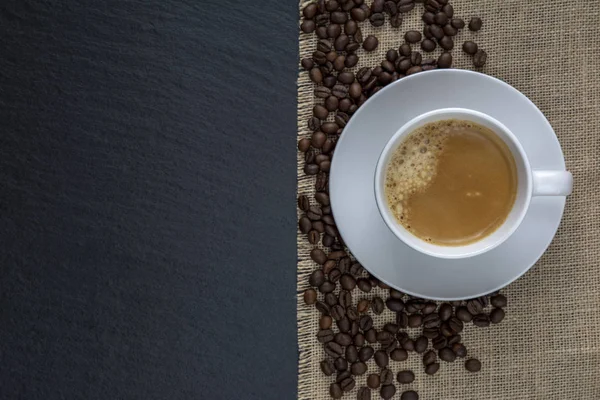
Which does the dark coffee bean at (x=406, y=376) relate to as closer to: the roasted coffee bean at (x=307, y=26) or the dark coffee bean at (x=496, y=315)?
the dark coffee bean at (x=496, y=315)

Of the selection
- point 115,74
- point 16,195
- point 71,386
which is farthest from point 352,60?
point 71,386

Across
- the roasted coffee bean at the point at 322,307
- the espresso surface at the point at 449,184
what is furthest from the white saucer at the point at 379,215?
the roasted coffee bean at the point at 322,307

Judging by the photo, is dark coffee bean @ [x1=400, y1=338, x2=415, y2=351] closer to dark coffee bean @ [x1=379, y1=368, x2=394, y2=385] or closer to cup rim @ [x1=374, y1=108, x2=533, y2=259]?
dark coffee bean @ [x1=379, y1=368, x2=394, y2=385]

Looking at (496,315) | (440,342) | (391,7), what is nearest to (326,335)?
(440,342)

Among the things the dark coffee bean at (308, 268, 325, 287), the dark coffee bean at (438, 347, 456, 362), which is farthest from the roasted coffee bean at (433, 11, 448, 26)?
the dark coffee bean at (438, 347, 456, 362)

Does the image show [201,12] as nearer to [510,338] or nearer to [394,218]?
[394,218]
